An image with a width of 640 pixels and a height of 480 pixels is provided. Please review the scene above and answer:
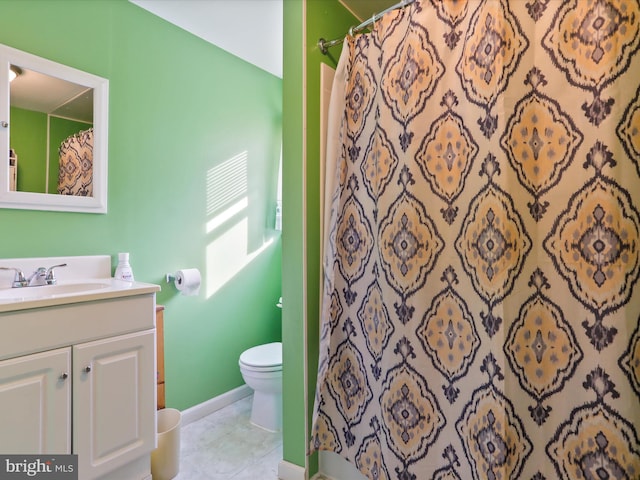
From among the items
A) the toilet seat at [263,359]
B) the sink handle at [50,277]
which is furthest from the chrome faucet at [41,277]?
the toilet seat at [263,359]

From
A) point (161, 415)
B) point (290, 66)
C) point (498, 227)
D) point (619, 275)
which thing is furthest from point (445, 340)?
point (161, 415)

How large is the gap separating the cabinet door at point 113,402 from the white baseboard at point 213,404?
66 cm

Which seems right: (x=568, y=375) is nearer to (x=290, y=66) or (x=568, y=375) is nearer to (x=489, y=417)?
(x=489, y=417)

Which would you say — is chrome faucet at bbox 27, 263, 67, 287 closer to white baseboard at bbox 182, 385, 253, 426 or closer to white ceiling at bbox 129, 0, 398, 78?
white baseboard at bbox 182, 385, 253, 426

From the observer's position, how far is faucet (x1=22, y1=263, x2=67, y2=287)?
1.53m

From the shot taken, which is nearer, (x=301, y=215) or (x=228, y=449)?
(x=301, y=215)

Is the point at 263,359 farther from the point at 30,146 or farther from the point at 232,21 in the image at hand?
the point at 232,21

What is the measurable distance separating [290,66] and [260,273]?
152 cm

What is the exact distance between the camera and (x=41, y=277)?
60.7 inches

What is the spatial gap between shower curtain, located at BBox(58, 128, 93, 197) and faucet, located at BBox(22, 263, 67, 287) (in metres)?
0.38

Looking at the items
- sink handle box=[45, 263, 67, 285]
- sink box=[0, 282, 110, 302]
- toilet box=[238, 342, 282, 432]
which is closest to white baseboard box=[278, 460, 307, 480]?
toilet box=[238, 342, 282, 432]

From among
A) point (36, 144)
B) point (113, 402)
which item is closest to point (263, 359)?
point (113, 402)

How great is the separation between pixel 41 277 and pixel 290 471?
141 cm

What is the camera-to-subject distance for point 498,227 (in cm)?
108
